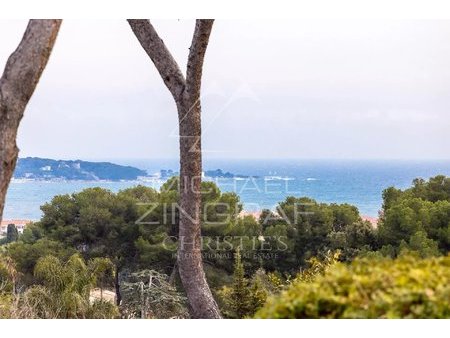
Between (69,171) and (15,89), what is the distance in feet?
64.3

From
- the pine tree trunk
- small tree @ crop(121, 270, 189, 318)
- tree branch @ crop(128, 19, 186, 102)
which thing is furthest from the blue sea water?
tree branch @ crop(128, 19, 186, 102)

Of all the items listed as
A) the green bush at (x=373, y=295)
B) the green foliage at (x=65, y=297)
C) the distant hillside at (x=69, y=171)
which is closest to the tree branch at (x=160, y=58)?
the green foliage at (x=65, y=297)

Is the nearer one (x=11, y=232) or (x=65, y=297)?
(x=65, y=297)

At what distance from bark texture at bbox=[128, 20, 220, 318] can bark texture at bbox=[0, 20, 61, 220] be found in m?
1.53

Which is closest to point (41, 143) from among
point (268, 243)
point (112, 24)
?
point (112, 24)

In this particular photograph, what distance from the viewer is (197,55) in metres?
4.47

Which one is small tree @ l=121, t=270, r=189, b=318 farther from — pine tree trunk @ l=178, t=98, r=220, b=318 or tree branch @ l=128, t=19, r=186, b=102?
tree branch @ l=128, t=19, r=186, b=102

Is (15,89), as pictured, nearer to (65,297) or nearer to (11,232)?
(65,297)

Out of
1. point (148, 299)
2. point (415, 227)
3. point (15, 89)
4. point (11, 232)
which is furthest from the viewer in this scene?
point (11, 232)

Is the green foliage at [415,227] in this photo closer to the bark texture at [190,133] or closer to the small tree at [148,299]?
the small tree at [148,299]

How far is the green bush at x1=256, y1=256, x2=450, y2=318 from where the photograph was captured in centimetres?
173

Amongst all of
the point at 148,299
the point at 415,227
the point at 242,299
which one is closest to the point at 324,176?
the point at 415,227

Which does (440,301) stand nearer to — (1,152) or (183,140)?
(1,152)

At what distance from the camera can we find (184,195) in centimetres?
463
